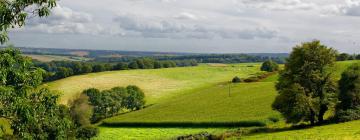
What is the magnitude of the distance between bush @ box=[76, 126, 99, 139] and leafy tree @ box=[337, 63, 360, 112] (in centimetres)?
4204

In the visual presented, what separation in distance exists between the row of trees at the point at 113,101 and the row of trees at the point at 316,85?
2555 inches

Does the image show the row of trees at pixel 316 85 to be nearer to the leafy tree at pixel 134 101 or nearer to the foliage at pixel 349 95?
the foliage at pixel 349 95

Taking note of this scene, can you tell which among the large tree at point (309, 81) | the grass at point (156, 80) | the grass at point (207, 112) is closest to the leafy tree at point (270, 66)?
the grass at point (156, 80)

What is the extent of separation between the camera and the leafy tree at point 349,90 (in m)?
56.4

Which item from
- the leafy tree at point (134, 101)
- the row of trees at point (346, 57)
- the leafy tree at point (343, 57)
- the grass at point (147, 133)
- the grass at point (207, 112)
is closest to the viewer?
the grass at point (147, 133)

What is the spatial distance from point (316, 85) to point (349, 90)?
14.4 ft

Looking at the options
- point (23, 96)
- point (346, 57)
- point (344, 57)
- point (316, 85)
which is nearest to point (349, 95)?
point (316, 85)

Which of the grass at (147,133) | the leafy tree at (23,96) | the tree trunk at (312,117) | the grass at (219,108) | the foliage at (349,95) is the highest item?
the leafy tree at (23,96)

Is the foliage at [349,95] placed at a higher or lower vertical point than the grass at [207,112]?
higher

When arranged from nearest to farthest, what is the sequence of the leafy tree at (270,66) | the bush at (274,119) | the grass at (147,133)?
the grass at (147,133) < the bush at (274,119) < the leafy tree at (270,66)

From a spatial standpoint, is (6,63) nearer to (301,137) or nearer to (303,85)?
(301,137)

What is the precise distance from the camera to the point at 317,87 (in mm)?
56562

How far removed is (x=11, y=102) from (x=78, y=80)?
491ft

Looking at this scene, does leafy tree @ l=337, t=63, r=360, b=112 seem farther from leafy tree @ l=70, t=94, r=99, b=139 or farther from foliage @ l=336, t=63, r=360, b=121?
leafy tree @ l=70, t=94, r=99, b=139
